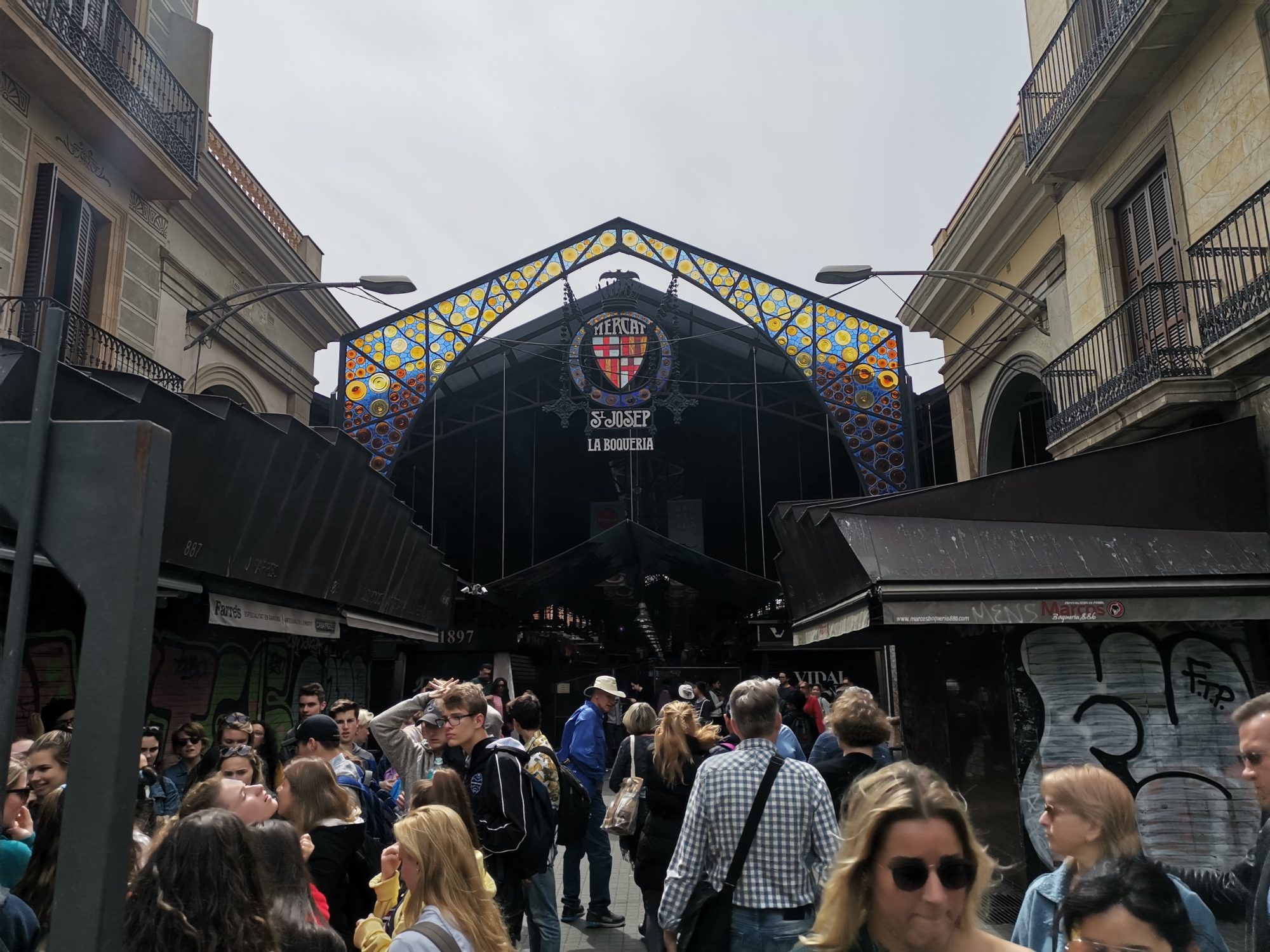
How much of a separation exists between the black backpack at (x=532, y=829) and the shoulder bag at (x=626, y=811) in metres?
1.28

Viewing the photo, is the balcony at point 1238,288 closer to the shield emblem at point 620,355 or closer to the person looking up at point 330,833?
the person looking up at point 330,833

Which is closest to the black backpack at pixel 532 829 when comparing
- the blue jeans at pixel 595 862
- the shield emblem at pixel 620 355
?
the blue jeans at pixel 595 862

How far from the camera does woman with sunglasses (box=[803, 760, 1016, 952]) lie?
2.30 meters

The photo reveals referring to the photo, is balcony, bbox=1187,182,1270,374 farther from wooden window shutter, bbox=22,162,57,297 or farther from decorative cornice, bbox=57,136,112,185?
decorative cornice, bbox=57,136,112,185

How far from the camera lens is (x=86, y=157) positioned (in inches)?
511

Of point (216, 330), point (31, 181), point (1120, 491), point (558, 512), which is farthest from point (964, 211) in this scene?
point (558, 512)

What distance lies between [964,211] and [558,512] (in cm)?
2149

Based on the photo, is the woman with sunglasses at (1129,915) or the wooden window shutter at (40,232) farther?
the wooden window shutter at (40,232)

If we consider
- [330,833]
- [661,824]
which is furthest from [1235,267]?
[330,833]

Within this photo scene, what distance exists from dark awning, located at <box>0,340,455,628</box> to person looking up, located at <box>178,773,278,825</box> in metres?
3.45

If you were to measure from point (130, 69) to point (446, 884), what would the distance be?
45.5 feet

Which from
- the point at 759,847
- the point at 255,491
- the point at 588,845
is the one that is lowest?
the point at 588,845

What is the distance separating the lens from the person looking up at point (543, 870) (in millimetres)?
6293

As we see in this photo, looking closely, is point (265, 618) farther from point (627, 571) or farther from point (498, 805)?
point (627, 571)
